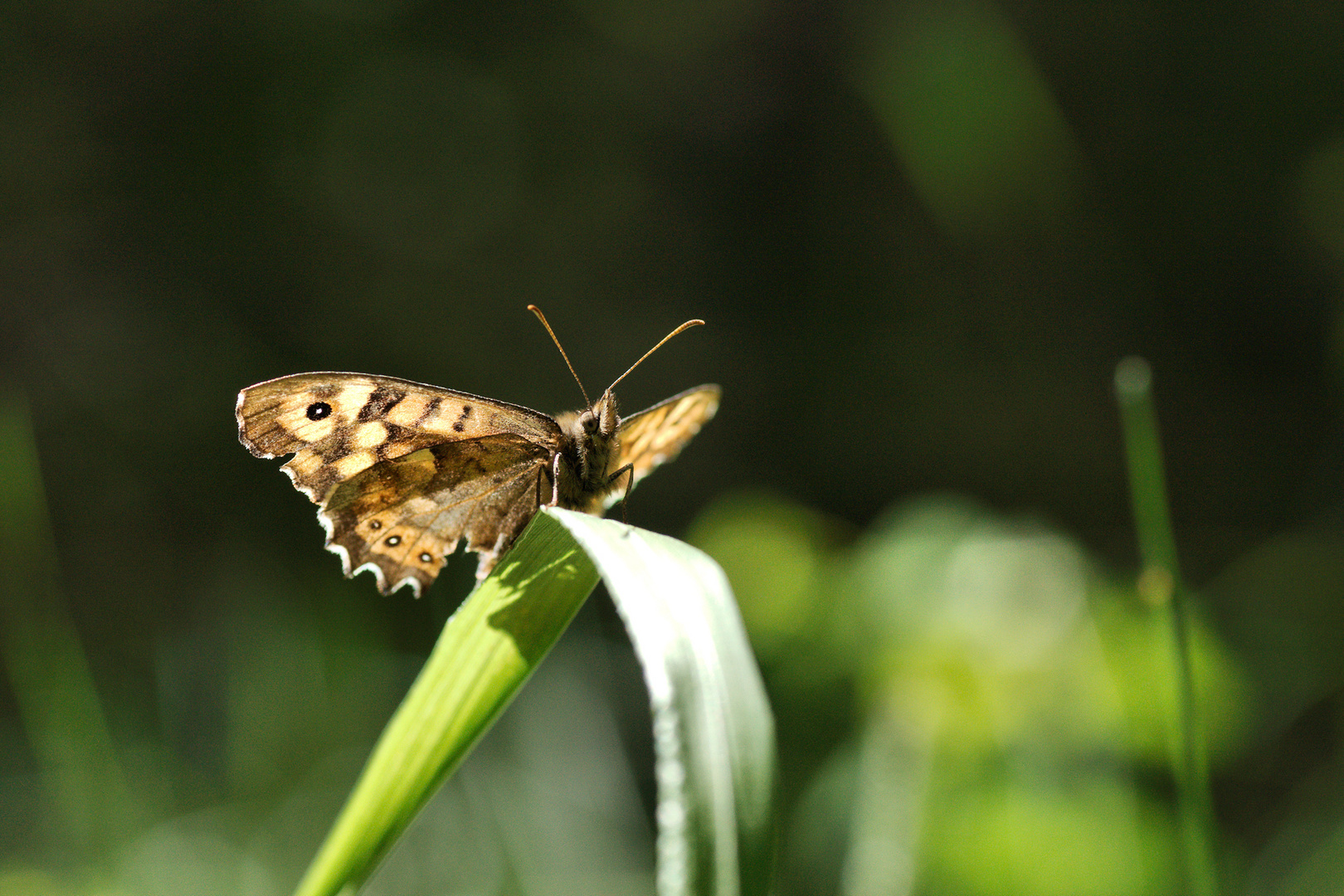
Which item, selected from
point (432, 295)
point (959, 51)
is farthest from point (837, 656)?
point (432, 295)

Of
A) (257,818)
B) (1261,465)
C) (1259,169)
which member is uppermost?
(1259,169)

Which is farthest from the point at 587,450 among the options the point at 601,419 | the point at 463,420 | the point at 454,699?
the point at 454,699

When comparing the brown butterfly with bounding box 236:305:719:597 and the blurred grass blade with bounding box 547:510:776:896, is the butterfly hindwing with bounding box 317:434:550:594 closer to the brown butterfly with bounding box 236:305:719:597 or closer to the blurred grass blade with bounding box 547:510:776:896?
the brown butterfly with bounding box 236:305:719:597

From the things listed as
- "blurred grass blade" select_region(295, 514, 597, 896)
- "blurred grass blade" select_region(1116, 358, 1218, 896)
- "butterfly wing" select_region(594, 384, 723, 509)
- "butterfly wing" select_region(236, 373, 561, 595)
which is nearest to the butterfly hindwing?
"butterfly wing" select_region(236, 373, 561, 595)

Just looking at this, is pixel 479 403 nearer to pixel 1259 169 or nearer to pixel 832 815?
pixel 832 815

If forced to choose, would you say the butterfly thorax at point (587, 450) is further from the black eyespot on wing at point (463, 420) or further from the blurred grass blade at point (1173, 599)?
the blurred grass blade at point (1173, 599)
